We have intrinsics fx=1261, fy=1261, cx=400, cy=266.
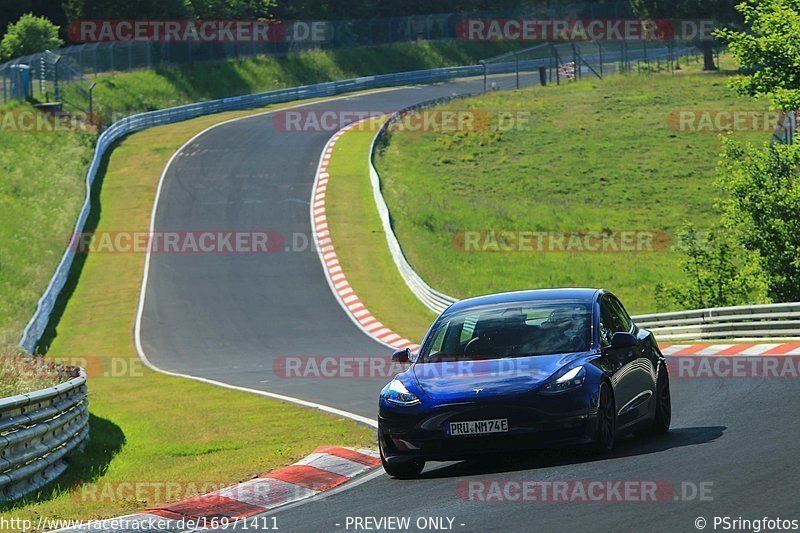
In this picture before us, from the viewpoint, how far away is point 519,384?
10.5m

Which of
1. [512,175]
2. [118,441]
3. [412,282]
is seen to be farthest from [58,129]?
[118,441]

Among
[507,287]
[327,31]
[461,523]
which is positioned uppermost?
[327,31]

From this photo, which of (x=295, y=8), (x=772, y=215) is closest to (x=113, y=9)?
(x=295, y=8)

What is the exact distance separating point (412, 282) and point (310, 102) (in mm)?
41375

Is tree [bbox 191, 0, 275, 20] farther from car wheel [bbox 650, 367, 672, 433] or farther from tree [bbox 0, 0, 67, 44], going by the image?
car wheel [bbox 650, 367, 672, 433]

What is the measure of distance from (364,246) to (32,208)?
43.8ft

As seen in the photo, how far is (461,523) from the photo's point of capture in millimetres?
8438

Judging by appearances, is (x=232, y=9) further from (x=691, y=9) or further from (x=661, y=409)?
(x=661, y=409)

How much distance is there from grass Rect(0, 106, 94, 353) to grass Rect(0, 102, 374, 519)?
4.13 feet

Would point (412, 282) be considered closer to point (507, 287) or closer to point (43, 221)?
point (507, 287)

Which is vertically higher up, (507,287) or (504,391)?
(504,391)

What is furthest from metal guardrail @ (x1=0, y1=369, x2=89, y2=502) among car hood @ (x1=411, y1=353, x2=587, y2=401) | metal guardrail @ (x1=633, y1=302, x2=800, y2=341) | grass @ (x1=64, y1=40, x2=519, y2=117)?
grass @ (x1=64, y1=40, x2=519, y2=117)

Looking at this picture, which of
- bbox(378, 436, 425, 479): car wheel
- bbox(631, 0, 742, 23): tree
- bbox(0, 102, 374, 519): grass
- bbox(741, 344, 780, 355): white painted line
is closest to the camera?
bbox(378, 436, 425, 479): car wheel

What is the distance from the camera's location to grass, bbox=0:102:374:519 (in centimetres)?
1245
